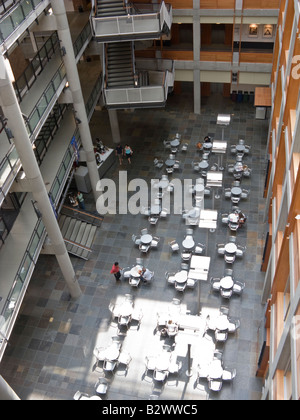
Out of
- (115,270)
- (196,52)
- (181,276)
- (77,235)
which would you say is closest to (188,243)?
(181,276)

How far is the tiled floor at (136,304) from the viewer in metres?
16.0

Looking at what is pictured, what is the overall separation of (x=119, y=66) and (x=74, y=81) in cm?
571

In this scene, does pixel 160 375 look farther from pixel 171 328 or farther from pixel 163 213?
pixel 163 213

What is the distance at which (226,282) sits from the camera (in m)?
18.2

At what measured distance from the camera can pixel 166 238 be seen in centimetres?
2102

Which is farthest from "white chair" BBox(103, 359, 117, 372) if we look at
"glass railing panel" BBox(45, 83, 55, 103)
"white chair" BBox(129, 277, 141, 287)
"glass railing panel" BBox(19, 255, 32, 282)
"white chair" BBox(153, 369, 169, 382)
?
"glass railing panel" BBox(45, 83, 55, 103)

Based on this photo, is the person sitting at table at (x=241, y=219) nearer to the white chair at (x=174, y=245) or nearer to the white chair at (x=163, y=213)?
the white chair at (x=174, y=245)

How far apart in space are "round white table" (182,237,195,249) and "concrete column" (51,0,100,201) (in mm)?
5678

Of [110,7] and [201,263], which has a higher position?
[110,7]

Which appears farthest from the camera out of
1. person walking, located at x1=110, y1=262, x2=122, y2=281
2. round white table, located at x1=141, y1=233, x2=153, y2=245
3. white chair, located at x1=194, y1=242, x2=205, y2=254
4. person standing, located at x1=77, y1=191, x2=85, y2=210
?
person standing, located at x1=77, y1=191, x2=85, y2=210

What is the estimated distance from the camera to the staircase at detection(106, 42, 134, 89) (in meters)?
22.9

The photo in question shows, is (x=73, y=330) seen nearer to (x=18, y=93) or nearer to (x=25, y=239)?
(x=25, y=239)

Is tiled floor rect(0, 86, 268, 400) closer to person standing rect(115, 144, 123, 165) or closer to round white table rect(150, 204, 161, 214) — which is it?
round white table rect(150, 204, 161, 214)
